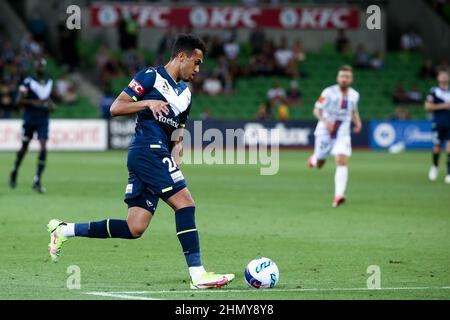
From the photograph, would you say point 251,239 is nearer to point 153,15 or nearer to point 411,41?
point 153,15

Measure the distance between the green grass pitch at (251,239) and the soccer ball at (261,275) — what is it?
10cm

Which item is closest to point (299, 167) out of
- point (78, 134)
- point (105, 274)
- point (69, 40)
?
point (78, 134)

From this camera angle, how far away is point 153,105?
9.52 m

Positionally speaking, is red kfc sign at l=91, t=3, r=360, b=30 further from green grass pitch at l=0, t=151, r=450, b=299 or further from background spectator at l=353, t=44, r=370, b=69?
green grass pitch at l=0, t=151, r=450, b=299

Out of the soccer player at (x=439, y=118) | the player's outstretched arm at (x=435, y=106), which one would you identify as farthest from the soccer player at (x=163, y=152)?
the soccer player at (x=439, y=118)

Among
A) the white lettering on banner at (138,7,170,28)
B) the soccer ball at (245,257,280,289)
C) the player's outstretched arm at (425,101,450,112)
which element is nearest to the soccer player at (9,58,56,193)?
the player's outstretched arm at (425,101,450,112)

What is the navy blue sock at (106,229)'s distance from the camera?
1008 cm

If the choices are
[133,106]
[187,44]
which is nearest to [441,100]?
[187,44]

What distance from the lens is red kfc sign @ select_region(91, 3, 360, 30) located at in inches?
1729

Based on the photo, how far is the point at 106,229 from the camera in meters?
10.2

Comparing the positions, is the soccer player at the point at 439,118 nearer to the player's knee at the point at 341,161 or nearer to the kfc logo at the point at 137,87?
the player's knee at the point at 341,161
